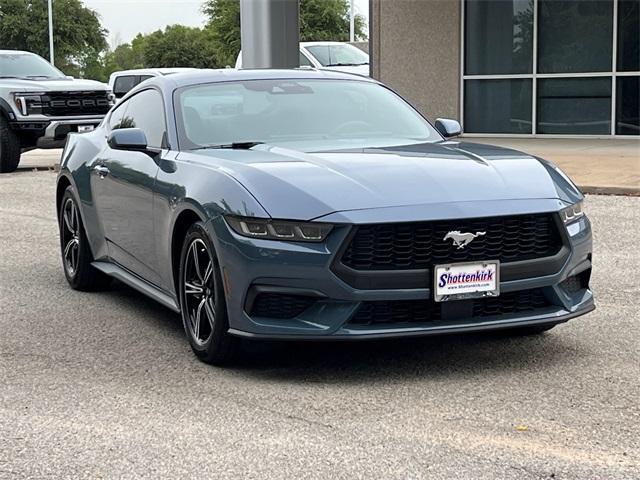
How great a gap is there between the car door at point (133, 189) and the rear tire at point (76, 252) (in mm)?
488

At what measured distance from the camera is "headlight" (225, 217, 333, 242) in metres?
5.20

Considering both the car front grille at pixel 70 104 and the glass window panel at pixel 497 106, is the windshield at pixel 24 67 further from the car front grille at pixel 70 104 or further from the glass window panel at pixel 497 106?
the glass window panel at pixel 497 106

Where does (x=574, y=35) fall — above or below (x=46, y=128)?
above

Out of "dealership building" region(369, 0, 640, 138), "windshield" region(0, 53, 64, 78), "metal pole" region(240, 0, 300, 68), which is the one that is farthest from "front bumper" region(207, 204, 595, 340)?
"dealership building" region(369, 0, 640, 138)

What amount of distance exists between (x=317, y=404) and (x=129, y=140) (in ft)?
7.37

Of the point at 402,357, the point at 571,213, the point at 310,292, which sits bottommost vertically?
the point at 402,357

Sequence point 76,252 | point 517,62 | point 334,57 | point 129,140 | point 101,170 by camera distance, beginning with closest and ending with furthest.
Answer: point 129,140 < point 101,170 < point 76,252 < point 517,62 < point 334,57

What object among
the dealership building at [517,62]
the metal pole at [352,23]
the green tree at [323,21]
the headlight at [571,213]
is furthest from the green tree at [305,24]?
the headlight at [571,213]

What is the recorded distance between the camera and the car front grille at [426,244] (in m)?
5.23

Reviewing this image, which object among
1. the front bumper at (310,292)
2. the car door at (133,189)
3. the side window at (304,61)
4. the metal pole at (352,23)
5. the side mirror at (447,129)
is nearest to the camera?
the front bumper at (310,292)

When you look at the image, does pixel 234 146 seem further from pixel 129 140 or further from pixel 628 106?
pixel 628 106

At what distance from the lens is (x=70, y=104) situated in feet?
59.7

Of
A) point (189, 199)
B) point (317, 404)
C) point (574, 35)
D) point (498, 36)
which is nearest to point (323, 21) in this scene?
point (498, 36)

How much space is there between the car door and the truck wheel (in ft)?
35.2
